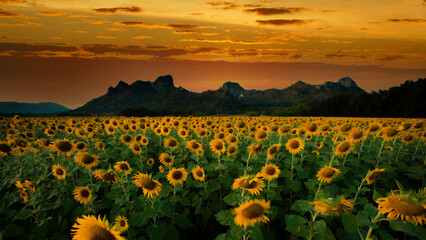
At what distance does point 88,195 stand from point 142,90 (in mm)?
203368

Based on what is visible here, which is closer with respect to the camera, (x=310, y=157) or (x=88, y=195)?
(x=88, y=195)

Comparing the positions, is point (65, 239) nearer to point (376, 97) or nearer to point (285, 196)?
point (285, 196)

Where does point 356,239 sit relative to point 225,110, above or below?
above

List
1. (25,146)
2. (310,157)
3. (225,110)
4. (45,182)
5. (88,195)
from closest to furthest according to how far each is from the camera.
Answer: (88,195) → (45,182) → (310,157) → (25,146) → (225,110)

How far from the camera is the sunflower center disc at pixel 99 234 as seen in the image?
218cm

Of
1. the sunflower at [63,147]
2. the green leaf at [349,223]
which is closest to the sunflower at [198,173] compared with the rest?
the green leaf at [349,223]

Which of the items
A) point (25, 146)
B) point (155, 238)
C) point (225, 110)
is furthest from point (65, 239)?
point (225, 110)

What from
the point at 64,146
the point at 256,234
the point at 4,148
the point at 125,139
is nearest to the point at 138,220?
the point at 256,234

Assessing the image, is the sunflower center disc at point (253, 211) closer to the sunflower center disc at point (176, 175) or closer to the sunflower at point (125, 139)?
the sunflower center disc at point (176, 175)

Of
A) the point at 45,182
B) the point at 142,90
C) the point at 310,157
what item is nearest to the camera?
the point at 45,182

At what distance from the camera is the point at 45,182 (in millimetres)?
5422

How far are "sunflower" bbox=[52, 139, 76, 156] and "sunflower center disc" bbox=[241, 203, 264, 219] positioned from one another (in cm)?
529

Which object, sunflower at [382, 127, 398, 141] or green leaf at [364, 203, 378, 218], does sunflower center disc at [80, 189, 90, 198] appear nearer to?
green leaf at [364, 203, 378, 218]

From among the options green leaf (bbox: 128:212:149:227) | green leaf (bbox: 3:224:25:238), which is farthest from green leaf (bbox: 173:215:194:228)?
green leaf (bbox: 3:224:25:238)
